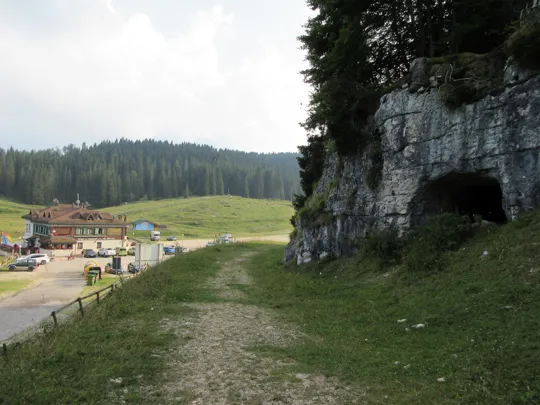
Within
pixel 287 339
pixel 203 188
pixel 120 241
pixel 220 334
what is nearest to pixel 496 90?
pixel 287 339

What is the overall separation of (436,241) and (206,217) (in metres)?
117

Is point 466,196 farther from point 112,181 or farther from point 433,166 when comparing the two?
point 112,181

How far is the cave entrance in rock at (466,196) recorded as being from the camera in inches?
633

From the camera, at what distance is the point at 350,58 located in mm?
19766

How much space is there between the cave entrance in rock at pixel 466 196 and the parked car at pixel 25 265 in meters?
54.4

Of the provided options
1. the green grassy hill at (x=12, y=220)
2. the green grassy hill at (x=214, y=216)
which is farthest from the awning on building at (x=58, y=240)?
the green grassy hill at (x=12, y=220)

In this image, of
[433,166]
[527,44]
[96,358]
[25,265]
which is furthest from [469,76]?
[25,265]

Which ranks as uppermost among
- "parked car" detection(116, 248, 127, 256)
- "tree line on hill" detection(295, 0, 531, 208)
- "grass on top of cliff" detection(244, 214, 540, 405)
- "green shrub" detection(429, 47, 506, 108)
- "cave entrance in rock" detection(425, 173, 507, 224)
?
"tree line on hill" detection(295, 0, 531, 208)

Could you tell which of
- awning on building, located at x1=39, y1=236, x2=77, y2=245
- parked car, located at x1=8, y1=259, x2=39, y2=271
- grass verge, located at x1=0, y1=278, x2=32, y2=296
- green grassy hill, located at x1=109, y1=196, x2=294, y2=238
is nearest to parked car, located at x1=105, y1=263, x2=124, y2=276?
grass verge, located at x1=0, y1=278, x2=32, y2=296

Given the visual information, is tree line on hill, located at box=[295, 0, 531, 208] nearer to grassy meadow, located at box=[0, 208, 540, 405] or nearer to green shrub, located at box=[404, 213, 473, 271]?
green shrub, located at box=[404, 213, 473, 271]

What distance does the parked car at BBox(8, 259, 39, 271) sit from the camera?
5233 centimetres

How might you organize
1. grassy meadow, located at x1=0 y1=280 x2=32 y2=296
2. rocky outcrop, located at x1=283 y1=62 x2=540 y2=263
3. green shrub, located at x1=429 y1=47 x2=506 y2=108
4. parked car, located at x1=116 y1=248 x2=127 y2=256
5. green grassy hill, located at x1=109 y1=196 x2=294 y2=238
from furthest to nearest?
1. green grassy hill, located at x1=109 y1=196 x2=294 y2=238
2. parked car, located at x1=116 y1=248 x2=127 y2=256
3. grassy meadow, located at x1=0 y1=280 x2=32 y2=296
4. green shrub, located at x1=429 y1=47 x2=506 y2=108
5. rocky outcrop, located at x1=283 y1=62 x2=540 y2=263

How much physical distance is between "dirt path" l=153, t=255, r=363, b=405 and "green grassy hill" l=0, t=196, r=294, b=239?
289 ft

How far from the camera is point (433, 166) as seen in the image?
16.0 metres
